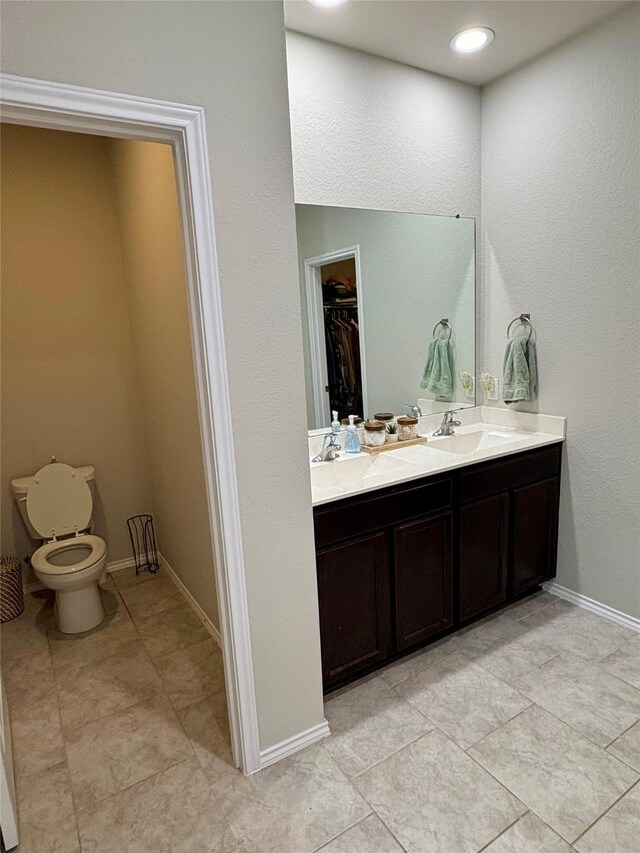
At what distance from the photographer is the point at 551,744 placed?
1.81m

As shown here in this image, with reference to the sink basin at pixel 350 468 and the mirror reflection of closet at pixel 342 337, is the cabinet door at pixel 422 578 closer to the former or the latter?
the sink basin at pixel 350 468

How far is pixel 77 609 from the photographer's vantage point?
264 cm

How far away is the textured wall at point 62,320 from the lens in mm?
2877

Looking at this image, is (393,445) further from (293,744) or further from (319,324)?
(293,744)

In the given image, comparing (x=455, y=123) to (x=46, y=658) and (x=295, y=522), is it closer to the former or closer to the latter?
(x=295, y=522)

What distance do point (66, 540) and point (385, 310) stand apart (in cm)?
216

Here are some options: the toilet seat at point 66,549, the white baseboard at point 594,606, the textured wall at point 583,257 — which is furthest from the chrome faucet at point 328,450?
the white baseboard at point 594,606

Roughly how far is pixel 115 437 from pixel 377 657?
211 centimetres

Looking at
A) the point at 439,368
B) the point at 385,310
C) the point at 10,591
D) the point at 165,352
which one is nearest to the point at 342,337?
the point at 385,310

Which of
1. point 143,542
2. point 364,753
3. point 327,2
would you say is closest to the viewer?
point 364,753

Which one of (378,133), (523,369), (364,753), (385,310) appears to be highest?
(378,133)

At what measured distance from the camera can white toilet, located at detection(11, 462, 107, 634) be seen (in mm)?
2580

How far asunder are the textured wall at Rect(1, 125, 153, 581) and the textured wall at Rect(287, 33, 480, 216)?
143cm

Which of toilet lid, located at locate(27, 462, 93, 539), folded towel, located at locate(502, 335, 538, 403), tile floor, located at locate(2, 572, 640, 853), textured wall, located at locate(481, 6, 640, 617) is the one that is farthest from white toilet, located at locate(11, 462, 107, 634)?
textured wall, located at locate(481, 6, 640, 617)
